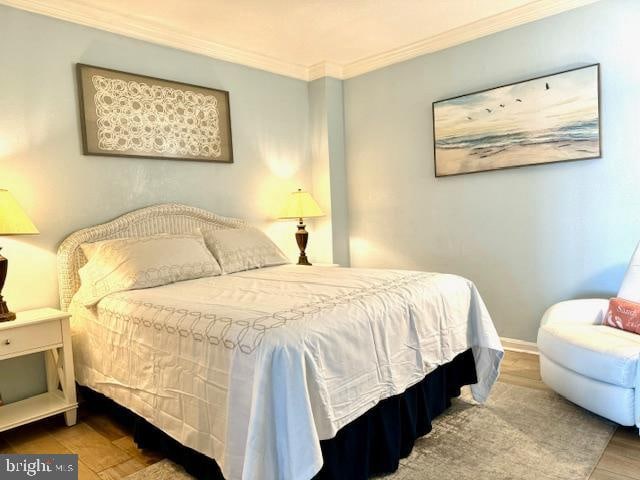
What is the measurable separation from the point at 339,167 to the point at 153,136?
186 cm

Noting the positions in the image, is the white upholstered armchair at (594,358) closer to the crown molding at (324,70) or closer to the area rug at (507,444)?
the area rug at (507,444)

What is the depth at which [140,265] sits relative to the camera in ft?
8.61

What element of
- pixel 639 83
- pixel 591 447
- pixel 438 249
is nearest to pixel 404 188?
pixel 438 249

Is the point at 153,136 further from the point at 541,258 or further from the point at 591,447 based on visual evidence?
the point at 591,447

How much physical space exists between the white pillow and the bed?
2.81 ft

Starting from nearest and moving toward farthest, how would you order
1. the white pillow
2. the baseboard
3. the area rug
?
1. the area rug
2. the white pillow
3. the baseboard

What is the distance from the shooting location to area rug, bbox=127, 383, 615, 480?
189 cm

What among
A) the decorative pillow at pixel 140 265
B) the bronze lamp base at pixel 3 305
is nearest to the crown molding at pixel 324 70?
the decorative pillow at pixel 140 265

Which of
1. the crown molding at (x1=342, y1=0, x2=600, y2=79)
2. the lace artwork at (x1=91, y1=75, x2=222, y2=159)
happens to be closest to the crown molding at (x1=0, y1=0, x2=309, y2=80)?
the lace artwork at (x1=91, y1=75, x2=222, y2=159)

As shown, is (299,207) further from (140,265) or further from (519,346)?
(519,346)

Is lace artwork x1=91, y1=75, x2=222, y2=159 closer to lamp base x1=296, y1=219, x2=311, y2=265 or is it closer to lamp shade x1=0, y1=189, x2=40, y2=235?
lamp shade x1=0, y1=189, x2=40, y2=235

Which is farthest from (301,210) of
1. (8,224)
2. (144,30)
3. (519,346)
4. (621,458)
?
(621,458)

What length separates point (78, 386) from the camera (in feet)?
9.23

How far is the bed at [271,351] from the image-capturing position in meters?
1.47
